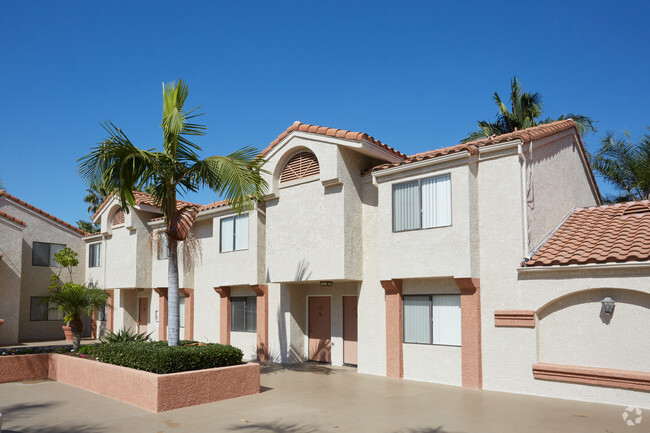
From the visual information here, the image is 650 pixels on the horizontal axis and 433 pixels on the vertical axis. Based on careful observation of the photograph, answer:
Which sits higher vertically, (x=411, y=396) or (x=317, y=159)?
(x=317, y=159)

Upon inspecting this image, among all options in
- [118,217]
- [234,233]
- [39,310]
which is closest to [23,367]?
[234,233]

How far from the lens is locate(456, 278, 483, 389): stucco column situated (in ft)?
42.1

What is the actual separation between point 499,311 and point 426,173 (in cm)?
382

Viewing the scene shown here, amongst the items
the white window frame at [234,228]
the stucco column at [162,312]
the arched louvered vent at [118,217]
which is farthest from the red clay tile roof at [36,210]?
the white window frame at [234,228]

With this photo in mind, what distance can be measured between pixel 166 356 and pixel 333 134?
7.48 metres

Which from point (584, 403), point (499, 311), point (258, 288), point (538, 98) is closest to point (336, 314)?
point (258, 288)

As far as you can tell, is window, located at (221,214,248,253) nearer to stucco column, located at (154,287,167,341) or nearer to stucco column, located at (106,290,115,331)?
stucco column, located at (154,287,167,341)

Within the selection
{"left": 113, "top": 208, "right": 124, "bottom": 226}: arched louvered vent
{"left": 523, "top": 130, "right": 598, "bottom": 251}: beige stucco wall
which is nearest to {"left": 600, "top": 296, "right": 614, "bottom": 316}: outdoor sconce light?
{"left": 523, "top": 130, "right": 598, "bottom": 251}: beige stucco wall

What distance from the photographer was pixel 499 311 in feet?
41.6

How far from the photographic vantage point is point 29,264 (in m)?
27.4

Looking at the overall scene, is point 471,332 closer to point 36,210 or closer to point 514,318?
point 514,318

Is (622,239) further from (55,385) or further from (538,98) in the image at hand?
(538,98)

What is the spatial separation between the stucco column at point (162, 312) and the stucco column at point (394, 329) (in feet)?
41.0

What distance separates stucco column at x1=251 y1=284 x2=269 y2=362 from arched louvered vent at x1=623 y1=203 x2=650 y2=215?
10924 millimetres
